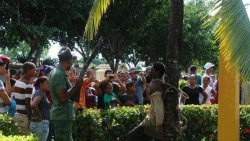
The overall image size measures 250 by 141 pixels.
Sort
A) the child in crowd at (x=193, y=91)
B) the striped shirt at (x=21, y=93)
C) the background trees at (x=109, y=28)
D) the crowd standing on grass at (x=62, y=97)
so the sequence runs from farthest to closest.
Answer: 1. the background trees at (x=109, y=28)
2. the child in crowd at (x=193, y=91)
3. the striped shirt at (x=21, y=93)
4. the crowd standing on grass at (x=62, y=97)

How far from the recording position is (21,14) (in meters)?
23.6

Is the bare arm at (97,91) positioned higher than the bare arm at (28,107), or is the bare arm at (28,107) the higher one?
the bare arm at (97,91)

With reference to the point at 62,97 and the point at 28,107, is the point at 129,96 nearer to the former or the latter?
the point at 28,107

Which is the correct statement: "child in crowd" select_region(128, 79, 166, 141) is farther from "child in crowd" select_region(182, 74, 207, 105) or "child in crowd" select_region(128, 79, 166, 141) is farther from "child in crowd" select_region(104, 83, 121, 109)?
"child in crowd" select_region(182, 74, 207, 105)

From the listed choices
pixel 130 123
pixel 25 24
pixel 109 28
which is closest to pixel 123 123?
pixel 130 123

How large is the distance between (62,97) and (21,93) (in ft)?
5.91

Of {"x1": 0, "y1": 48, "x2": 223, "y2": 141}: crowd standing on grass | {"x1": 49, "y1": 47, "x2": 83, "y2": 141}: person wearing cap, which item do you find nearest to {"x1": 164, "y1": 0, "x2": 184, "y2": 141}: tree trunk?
{"x1": 0, "y1": 48, "x2": 223, "y2": 141}: crowd standing on grass

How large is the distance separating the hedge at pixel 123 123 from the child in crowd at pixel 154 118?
134 cm

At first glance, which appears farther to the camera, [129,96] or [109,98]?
[129,96]

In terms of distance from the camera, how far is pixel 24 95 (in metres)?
7.63

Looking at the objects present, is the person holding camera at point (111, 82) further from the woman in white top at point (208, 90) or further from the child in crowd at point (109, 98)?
the woman in white top at point (208, 90)

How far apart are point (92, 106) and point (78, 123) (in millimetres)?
1564

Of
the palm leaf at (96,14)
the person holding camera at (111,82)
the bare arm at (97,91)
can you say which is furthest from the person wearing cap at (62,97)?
the person holding camera at (111,82)

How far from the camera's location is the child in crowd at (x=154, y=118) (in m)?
6.93
